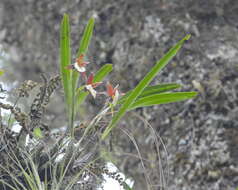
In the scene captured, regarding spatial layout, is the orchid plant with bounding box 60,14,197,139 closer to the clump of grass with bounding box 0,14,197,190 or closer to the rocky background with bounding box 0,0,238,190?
the clump of grass with bounding box 0,14,197,190

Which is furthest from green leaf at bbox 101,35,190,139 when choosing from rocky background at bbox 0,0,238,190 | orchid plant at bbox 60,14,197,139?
rocky background at bbox 0,0,238,190

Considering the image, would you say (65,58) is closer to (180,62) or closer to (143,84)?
(143,84)

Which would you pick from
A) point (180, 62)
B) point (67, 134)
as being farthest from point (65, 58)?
point (180, 62)

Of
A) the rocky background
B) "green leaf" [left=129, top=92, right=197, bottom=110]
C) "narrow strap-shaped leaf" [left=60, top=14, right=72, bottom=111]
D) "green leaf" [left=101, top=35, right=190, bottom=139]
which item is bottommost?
the rocky background

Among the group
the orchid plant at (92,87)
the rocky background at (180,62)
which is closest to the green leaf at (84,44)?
the orchid plant at (92,87)

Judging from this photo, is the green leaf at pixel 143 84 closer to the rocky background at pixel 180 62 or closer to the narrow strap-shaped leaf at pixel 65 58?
the narrow strap-shaped leaf at pixel 65 58

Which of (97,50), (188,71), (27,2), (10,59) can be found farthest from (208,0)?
(10,59)
